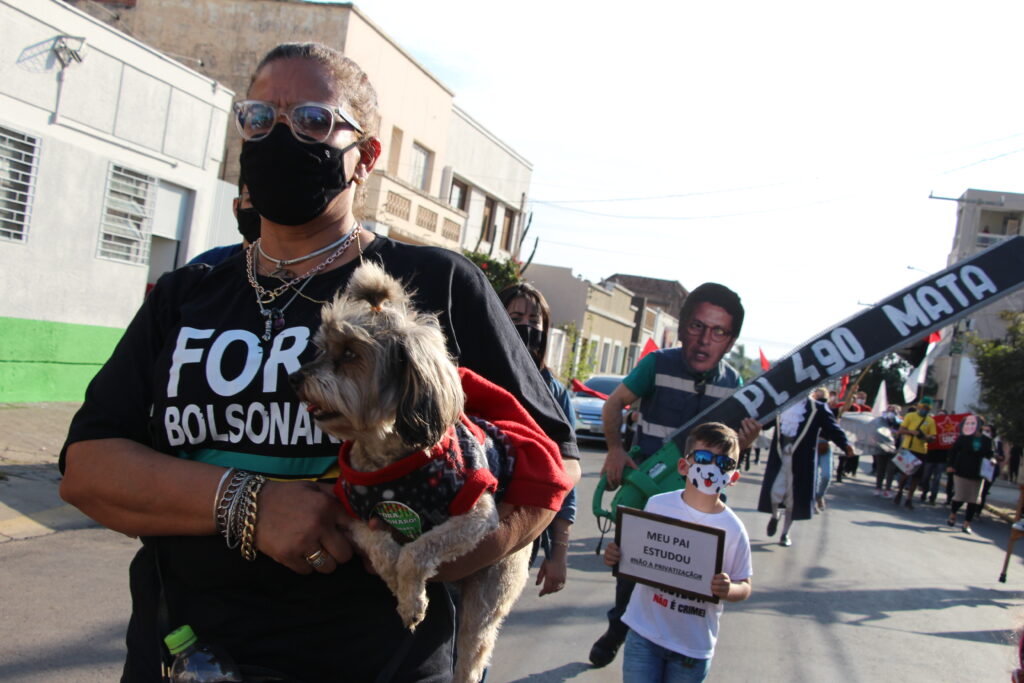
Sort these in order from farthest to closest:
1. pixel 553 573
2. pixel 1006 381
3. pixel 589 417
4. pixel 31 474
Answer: pixel 1006 381 < pixel 589 417 < pixel 31 474 < pixel 553 573

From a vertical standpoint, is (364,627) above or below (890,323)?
below

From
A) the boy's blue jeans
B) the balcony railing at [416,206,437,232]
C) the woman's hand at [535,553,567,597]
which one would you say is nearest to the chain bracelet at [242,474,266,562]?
the woman's hand at [535,553,567,597]

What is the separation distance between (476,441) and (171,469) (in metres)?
0.60

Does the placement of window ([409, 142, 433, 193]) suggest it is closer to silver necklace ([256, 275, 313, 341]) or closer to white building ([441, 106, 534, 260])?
white building ([441, 106, 534, 260])

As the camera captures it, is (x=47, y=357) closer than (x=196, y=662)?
No

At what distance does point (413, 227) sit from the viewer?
2339 cm

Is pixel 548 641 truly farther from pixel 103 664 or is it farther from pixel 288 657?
pixel 288 657

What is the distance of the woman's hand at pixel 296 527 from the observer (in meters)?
1.59

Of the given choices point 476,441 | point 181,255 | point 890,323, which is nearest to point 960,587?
point 890,323

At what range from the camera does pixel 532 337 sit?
207 inches

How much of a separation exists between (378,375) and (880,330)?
446 centimetres

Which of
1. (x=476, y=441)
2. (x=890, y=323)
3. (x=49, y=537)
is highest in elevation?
(x=890, y=323)

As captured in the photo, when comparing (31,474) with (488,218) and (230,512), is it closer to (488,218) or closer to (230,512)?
(230,512)

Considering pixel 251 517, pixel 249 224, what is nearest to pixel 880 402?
pixel 249 224
